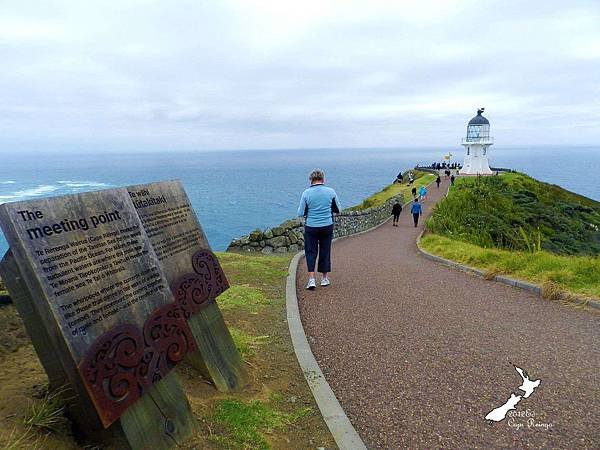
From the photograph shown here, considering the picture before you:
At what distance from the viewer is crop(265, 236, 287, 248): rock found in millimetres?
14008

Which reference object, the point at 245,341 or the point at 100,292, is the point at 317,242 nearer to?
the point at 245,341

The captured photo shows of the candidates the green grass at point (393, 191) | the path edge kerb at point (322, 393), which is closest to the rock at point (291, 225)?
the path edge kerb at point (322, 393)

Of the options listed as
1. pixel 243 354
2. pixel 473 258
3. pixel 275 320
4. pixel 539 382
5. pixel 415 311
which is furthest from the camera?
pixel 473 258

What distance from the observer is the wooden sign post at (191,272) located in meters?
4.23

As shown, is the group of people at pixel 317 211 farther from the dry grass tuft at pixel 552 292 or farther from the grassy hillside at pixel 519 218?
the grassy hillside at pixel 519 218

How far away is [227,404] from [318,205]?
4092 mm

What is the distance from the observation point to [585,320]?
21.0 feet

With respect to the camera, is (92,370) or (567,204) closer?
(92,370)

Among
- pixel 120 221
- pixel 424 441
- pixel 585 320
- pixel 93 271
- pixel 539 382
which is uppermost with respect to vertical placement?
pixel 120 221

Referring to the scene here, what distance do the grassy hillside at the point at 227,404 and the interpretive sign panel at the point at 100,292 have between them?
1.62ft

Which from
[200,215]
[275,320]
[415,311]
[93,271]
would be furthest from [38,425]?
[200,215]

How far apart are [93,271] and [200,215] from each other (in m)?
59.4

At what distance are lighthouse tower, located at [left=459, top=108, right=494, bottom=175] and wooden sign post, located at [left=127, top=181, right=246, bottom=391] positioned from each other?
58901mm

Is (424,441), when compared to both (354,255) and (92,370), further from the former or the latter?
(354,255)
